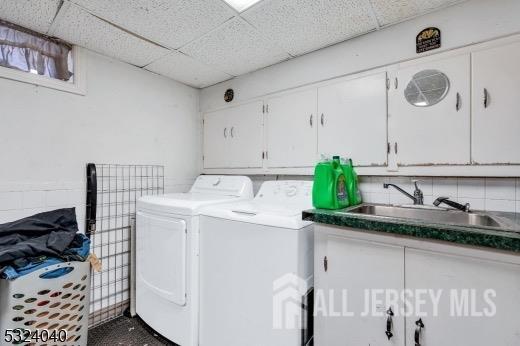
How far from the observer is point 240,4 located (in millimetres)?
1623

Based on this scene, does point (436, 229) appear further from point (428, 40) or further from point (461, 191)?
A: point (428, 40)

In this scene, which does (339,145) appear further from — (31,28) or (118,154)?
(31,28)

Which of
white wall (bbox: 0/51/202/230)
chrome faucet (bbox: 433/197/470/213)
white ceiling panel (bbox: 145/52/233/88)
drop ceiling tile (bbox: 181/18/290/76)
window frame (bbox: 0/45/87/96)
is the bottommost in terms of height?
chrome faucet (bbox: 433/197/470/213)

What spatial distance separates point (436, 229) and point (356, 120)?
112cm

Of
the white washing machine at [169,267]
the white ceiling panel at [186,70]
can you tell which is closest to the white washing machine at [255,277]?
the white washing machine at [169,267]

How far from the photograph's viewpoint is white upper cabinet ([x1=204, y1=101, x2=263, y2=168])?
2.59 meters

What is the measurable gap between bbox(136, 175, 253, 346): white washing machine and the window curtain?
1.29 metres

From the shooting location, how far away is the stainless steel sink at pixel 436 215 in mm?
1468

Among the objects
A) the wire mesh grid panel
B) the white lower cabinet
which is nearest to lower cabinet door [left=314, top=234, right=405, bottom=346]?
the white lower cabinet

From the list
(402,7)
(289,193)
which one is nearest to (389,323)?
(289,193)

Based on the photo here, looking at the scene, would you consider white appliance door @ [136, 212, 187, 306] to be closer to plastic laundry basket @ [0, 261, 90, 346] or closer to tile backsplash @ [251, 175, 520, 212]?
plastic laundry basket @ [0, 261, 90, 346]

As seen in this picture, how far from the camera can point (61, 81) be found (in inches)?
80.2

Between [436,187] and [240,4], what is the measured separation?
1.85 m

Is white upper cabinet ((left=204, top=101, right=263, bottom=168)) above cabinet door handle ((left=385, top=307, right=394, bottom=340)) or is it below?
above
